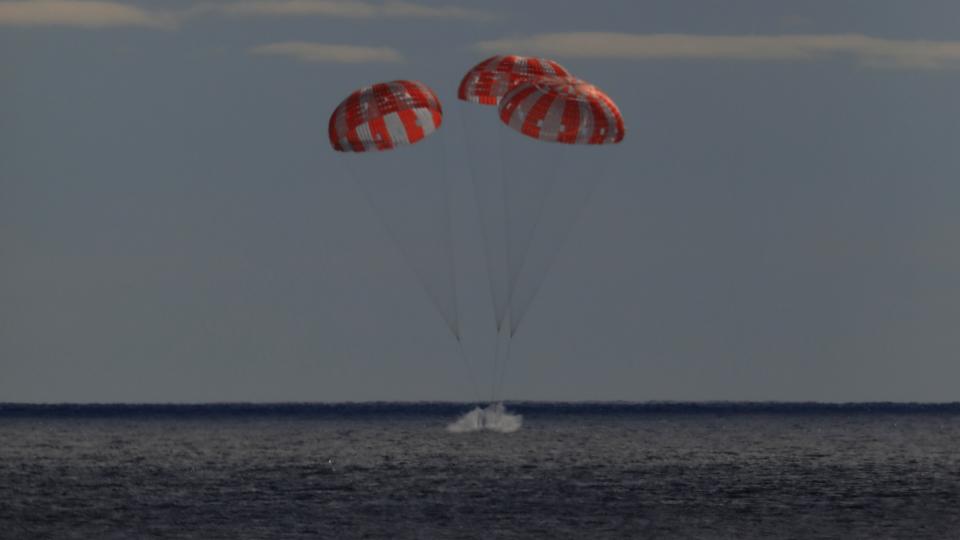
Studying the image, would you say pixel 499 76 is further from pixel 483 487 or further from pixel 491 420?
pixel 491 420

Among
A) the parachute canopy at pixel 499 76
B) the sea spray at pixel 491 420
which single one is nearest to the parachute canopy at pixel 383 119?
the parachute canopy at pixel 499 76

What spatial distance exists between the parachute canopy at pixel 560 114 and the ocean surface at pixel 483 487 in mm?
9927

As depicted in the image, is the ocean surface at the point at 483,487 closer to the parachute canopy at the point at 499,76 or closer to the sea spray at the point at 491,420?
the sea spray at the point at 491,420

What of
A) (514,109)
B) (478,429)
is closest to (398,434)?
(478,429)

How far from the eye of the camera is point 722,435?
105188 mm

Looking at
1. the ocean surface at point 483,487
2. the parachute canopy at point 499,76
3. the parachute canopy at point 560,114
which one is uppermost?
the parachute canopy at point 499,76

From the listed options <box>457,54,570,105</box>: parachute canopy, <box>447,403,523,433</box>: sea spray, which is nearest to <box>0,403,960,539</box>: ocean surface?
<box>447,403,523,433</box>: sea spray

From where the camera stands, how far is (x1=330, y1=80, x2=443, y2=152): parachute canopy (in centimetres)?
4853

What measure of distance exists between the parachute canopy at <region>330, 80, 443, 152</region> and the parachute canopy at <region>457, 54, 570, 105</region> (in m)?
1.58

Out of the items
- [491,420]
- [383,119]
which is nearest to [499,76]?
[383,119]

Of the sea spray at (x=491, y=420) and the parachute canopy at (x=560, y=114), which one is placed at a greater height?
the parachute canopy at (x=560, y=114)

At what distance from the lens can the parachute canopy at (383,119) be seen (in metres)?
48.5

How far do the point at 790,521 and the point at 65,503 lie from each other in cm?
2105

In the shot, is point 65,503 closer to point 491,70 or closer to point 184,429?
point 491,70
